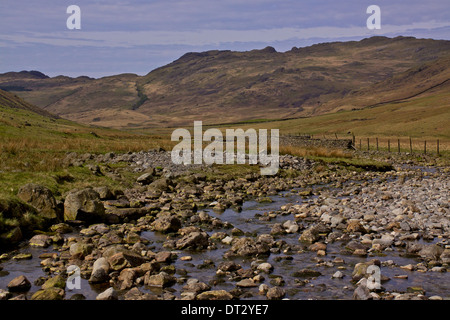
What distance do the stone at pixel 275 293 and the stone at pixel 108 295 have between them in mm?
3927

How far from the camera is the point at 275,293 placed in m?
11.0

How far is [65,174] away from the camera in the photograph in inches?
973

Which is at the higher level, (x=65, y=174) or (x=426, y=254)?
(x=65, y=174)

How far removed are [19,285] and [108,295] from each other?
267 centimetres

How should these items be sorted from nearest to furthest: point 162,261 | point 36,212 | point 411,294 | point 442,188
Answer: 1. point 411,294
2. point 162,261
3. point 36,212
4. point 442,188

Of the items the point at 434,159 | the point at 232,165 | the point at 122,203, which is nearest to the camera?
the point at 122,203

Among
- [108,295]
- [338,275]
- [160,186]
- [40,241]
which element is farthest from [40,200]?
[338,275]

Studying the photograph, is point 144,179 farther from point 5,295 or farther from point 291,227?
point 5,295

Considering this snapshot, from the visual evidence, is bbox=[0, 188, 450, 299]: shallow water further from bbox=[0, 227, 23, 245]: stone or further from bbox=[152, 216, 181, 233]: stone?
bbox=[0, 227, 23, 245]: stone

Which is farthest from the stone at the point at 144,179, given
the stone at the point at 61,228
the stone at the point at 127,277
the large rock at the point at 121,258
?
the stone at the point at 127,277

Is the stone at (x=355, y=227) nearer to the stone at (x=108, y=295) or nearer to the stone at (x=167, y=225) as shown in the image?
the stone at (x=167, y=225)
